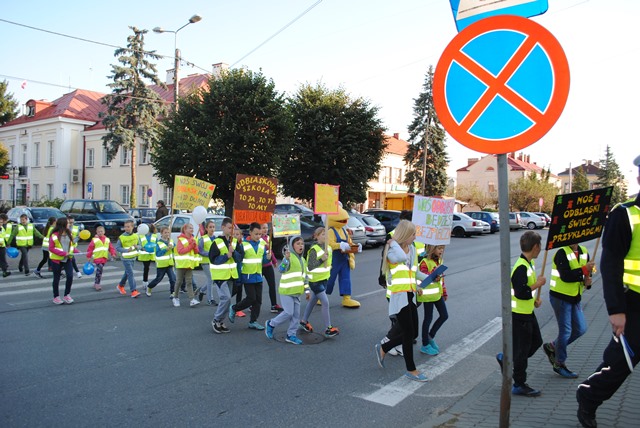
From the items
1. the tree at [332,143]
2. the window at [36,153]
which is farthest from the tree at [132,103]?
the window at [36,153]

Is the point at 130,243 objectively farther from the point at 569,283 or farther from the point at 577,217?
the point at 577,217

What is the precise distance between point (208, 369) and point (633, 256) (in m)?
4.40

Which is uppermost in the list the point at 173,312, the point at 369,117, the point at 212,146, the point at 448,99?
the point at 369,117

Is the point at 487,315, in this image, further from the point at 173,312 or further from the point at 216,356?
the point at 173,312

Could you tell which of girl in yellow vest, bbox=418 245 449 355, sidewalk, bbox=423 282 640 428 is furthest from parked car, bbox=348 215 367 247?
sidewalk, bbox=423 282 640 428

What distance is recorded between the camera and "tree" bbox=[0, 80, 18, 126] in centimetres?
4994

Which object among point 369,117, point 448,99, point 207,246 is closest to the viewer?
point 448,99

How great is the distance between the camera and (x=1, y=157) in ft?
146

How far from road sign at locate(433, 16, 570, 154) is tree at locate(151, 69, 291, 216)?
63.6 feet

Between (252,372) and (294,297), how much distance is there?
1580 millimetres

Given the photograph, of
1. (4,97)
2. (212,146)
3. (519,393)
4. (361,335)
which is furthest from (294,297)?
(4,97)

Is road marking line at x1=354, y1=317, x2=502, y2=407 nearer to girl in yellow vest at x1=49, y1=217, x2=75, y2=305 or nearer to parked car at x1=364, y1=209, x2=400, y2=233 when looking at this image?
girl in yellow vest at x1=49, y1=217, x2=75, y2=305

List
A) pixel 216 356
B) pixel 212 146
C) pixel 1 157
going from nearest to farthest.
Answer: pixel 216 356
pixel 212 146
pixel 1 157

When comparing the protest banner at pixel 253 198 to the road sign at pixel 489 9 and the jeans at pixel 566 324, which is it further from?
the road sign at pixel 489 9
